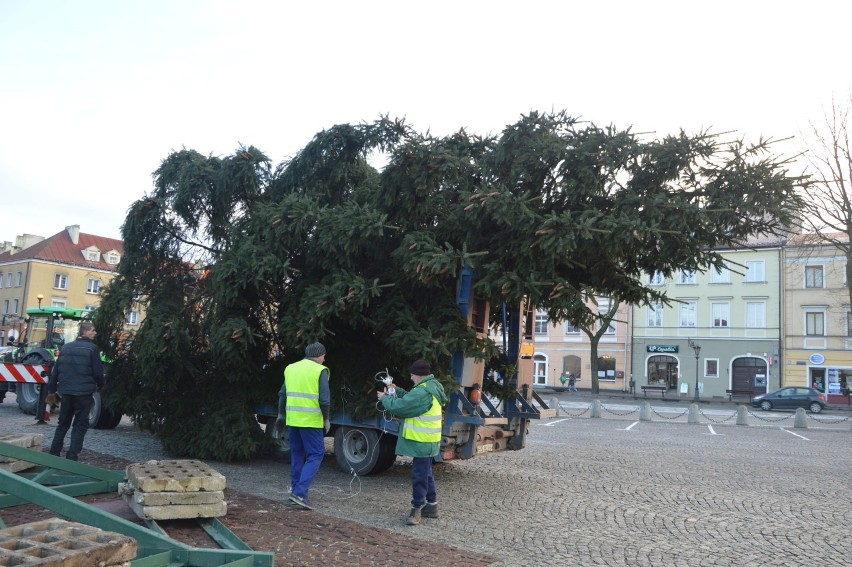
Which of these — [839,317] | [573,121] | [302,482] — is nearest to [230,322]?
[302,482]

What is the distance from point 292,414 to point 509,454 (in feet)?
20.3

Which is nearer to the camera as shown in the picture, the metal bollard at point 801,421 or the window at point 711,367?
the metal bollard at point 801,421

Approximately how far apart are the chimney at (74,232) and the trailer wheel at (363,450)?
75072mm

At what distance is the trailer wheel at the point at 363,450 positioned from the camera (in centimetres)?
1026

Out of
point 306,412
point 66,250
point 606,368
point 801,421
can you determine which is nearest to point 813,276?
point 606,368

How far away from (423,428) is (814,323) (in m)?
49.4

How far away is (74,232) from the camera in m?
77.8

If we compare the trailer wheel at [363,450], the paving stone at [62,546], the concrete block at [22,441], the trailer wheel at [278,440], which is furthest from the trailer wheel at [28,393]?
the paving stone at [62,546]

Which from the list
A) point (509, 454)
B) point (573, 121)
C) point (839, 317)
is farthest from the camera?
point (839, 317)

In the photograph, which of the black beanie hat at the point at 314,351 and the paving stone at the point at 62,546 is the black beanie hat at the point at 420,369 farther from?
the paving stone at the point at 62,546

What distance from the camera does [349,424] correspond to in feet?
34.1

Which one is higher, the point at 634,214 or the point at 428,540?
the point at 634,214

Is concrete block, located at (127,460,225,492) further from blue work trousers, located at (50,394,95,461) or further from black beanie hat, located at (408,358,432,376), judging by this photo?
blue work trousers, located at (50,394,95,461)

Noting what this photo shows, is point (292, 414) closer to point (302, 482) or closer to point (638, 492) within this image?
point (302, 482)
